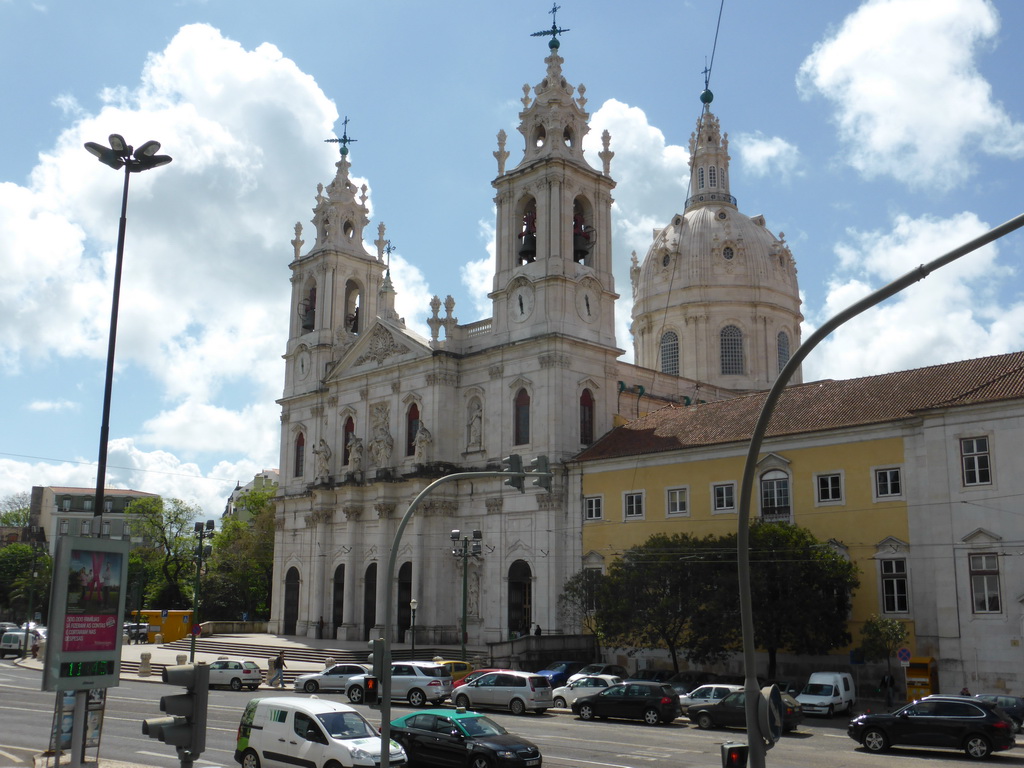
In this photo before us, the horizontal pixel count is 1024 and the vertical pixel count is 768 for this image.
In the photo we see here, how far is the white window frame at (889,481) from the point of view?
37094mm

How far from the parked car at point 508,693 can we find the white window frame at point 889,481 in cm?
1397

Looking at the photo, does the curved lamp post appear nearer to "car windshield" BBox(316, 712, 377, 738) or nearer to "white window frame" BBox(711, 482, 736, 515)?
"car windshield" BBox(316, 712, 377, 738)

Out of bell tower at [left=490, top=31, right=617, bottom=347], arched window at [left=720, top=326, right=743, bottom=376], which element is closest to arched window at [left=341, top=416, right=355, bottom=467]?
bell tower at [left=490, top=31, right=617, bottom=347]

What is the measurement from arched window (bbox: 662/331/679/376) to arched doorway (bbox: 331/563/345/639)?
25.7m

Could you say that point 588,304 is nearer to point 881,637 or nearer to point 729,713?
point 881,637

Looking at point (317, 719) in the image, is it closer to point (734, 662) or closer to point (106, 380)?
point (106, 380)

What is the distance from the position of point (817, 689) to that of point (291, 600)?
39.0 meters

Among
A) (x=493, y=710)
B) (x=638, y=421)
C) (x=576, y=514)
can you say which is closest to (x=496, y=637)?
(x=576, y=514)

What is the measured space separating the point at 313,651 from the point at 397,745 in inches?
1243

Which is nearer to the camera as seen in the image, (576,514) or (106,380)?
(106,380)

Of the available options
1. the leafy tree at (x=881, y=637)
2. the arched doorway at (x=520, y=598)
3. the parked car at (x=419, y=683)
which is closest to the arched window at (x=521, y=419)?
the arched doorway at (x=520, y=598)

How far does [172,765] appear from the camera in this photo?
2106 centimetres

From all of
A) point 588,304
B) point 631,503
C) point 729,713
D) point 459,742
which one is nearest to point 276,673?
point 631,503

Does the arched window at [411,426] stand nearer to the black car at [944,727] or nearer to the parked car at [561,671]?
the parked car at [561,671]
